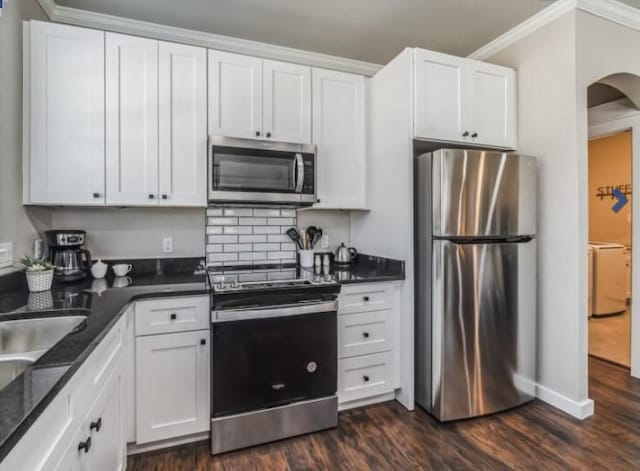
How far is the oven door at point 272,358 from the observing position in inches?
74.4

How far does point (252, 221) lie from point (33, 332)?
154 centimetres

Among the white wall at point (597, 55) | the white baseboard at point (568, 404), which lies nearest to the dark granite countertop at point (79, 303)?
the white baseboard at point (568, 404)

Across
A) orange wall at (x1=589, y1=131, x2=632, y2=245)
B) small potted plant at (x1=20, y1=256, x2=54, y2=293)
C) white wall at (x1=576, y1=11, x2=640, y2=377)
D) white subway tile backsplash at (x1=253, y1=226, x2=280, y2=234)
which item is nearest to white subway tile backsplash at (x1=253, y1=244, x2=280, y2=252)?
white subway tile backsplash at (x1=253, y1=226, x2=280, y2=234)

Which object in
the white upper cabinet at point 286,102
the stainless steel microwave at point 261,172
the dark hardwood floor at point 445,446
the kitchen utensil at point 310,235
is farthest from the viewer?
the kitchen utensil at point 310,235

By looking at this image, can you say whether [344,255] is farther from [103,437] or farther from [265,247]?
[103,437]

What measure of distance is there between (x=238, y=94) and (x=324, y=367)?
1829mm

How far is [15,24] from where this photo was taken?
6.15ft

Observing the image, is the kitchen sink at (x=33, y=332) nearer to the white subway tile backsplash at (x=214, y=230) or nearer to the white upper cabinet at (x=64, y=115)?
the white upper cabinet at (x=64, y=115)

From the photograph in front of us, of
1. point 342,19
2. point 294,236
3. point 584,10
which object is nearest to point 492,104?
point 584,10

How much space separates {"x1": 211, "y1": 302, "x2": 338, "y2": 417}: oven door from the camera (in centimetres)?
189

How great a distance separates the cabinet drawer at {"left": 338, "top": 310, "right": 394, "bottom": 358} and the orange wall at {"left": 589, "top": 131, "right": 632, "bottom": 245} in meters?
4.75

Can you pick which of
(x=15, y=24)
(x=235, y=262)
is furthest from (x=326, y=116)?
(x=15, y=24)

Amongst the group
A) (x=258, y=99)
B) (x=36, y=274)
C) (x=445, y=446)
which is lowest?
(x=445, y=446)

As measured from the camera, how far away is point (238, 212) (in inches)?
106
